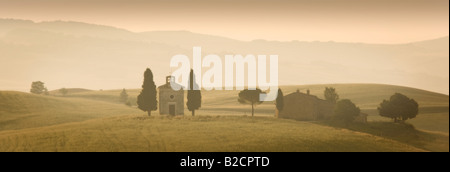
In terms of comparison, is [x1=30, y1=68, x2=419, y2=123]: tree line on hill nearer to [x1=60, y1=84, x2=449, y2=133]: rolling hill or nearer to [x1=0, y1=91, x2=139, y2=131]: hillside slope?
[x1=60, y1=84, x2=449, y2=133]: rolling hill

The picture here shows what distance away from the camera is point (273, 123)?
70188 millimetres

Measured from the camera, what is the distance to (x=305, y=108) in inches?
3484

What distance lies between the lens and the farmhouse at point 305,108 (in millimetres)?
88250

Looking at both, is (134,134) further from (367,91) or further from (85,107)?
(367,91)

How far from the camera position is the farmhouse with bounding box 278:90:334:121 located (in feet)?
290

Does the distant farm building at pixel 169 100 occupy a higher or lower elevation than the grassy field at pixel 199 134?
higher

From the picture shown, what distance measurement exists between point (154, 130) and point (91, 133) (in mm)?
7382

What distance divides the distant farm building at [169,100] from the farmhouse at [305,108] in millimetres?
22455

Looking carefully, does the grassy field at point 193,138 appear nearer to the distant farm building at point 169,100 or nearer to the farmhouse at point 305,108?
the distant farm building at point 169,100

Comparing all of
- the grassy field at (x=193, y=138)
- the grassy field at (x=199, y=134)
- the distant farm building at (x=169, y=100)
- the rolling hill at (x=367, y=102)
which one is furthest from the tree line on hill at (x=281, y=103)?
the grassy field at (x=193, y=138)

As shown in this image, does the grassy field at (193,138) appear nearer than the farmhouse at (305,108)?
Yes

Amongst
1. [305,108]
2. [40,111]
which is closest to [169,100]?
[305,108]

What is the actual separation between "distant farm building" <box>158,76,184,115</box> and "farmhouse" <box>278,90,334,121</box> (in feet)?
73.7
